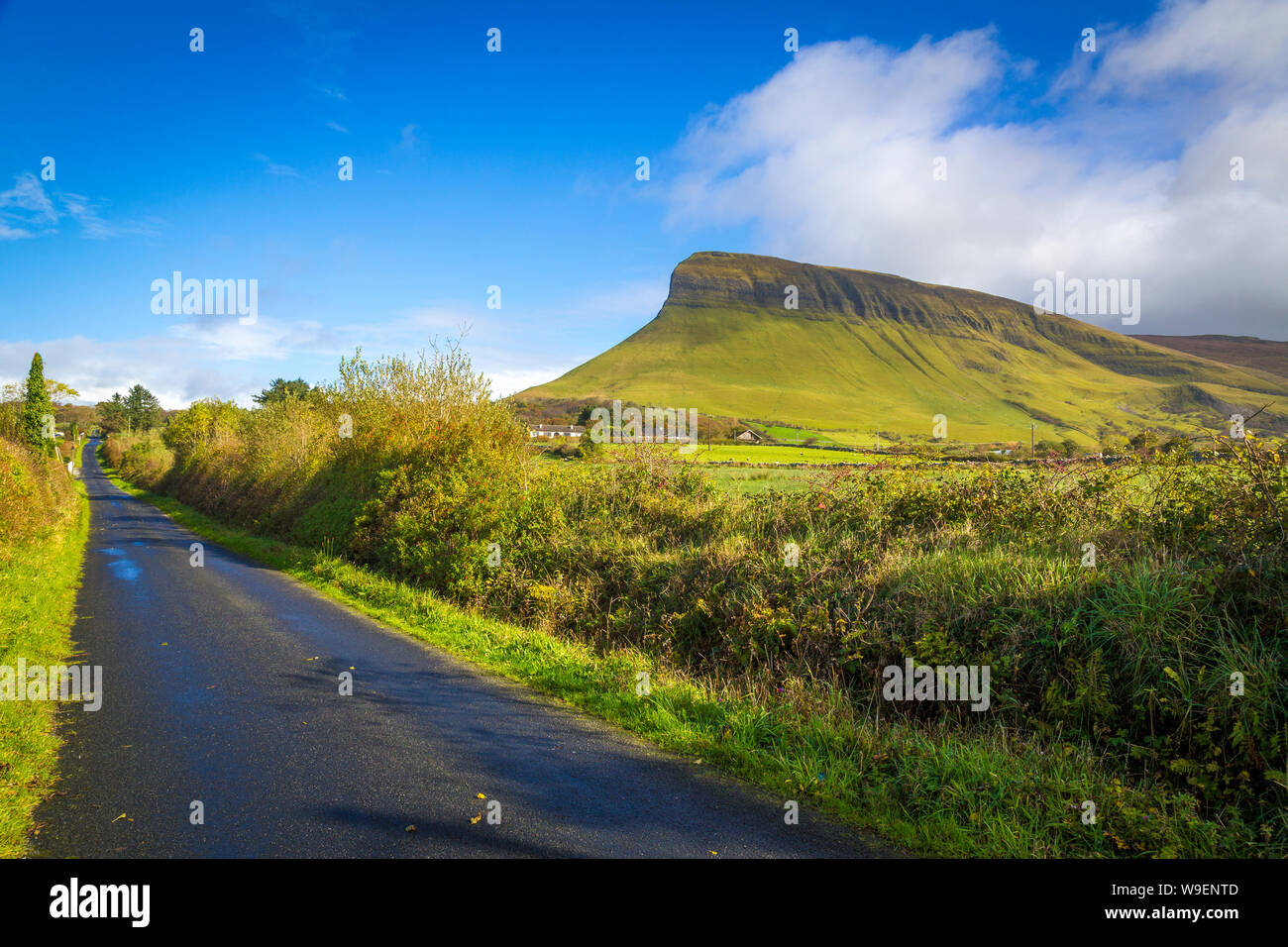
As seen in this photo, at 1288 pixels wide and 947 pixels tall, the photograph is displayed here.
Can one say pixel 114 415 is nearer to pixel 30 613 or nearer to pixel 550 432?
pixel 550 432

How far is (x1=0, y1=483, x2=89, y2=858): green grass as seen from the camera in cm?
475

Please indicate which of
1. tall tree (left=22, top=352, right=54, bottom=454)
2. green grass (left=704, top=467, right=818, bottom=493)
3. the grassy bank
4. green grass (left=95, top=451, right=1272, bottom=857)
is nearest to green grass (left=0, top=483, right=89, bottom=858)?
the grassy bank

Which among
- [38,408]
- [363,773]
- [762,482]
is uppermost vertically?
[38,408]

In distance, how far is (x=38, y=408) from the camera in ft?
159

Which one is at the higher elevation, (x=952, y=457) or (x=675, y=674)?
(x=952, y=457)

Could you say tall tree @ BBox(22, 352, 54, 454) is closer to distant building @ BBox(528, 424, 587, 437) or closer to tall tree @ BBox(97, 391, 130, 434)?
distant building @ BBox(528, 424, 587, 437)

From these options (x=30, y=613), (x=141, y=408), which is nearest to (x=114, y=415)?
(x=141, y=408)

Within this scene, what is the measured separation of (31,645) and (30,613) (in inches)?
77.5

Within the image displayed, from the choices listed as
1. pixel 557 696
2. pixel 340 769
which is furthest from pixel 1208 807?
pixel 340 769

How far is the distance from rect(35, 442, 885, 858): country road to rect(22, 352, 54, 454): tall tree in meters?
47.6

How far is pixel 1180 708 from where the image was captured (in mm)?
5336

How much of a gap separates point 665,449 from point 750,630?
6.40 metres

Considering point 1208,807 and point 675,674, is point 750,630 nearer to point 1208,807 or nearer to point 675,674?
point 675,674
